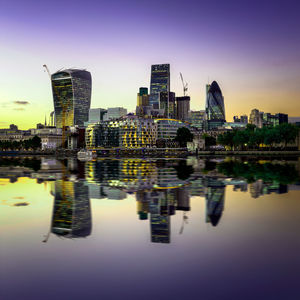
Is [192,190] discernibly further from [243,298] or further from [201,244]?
[243,298]

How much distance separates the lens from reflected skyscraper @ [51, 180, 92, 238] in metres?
16.8

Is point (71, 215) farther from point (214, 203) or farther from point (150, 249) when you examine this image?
point (214, 203)

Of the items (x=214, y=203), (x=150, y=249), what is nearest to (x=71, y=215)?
(x=150, y=249)

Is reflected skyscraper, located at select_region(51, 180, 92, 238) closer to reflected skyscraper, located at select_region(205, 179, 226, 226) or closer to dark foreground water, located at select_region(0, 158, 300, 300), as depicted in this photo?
dark foreground water, located at select_region(0, 158, 300, 300)

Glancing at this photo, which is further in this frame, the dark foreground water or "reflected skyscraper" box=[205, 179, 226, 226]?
"reflected skyscraper" box=[205, 179, 226, 226]

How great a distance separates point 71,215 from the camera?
20312mm

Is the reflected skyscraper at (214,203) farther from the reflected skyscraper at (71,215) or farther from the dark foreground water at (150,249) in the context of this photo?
the reflected skyscraper at (71,215)

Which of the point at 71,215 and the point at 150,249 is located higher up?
the point at 71,215

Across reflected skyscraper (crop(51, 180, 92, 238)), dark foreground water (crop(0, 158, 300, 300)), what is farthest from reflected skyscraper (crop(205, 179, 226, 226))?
reflected skyscraper (crop(51, 180, 92, 238))

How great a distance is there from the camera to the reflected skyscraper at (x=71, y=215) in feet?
55.3

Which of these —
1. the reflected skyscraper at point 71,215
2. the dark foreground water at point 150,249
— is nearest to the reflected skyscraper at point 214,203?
the dark foreground water at point 150,249

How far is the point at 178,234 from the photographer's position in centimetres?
1609

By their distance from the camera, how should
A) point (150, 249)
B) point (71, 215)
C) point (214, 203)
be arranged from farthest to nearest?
point (214, 203), point (71, 215), point (150, 249)

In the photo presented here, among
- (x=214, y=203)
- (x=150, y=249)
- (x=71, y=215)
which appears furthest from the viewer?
(x=214, y=203)
